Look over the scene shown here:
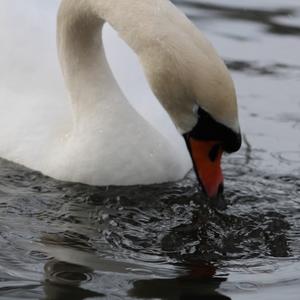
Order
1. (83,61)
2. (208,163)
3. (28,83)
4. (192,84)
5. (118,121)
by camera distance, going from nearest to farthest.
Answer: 1. (192,84)
2. (208,163)
3. (118,121)
4. (83,61)
5. (28,83)

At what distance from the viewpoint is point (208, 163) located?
6.62 metres

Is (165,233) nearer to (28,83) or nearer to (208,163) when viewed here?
(208,163)

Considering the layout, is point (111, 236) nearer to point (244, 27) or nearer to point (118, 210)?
point (118, 210)

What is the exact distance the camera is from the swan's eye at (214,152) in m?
6.48

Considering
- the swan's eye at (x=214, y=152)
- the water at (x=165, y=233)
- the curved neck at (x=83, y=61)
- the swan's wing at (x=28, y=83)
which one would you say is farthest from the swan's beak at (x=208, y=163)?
the swan's wing at (x=28, y=83)

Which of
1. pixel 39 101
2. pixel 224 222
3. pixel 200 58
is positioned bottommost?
pixel 224 222

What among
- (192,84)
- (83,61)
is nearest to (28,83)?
(83,61)

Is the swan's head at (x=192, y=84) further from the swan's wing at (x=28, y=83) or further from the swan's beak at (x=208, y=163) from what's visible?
the swan's wing at (x=28, y=83)

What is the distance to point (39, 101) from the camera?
305 inches

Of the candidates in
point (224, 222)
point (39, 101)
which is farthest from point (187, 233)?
point (39, 101)

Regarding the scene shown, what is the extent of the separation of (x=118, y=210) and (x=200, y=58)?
122 centimetres

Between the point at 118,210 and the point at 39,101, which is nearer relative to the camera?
the point at 118,210

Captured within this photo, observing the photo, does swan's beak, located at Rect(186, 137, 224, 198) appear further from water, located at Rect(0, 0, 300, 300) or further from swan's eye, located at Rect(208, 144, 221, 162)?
water, located at Rect(0, 0, 300, 300)

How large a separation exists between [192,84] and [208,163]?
2.13ft
